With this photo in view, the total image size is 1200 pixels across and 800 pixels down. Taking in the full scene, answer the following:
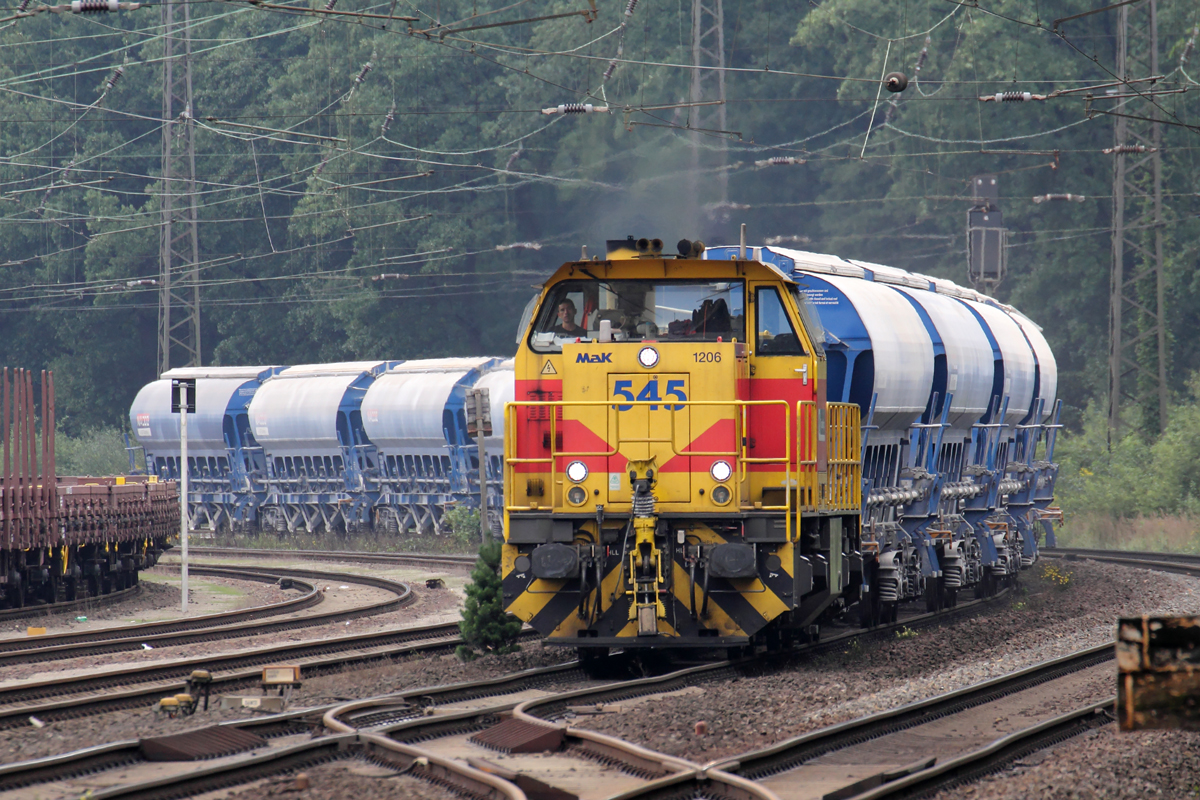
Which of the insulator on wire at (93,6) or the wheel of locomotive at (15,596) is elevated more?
the insulator on wire at (93,6)

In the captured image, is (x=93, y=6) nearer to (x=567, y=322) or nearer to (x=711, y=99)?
(x=567, y=322)

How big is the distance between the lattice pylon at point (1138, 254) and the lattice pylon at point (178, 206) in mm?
21833

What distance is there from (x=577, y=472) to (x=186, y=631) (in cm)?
785

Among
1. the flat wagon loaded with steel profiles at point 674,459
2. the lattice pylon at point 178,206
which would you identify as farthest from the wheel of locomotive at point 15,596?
the lattice pylon at point 178,206

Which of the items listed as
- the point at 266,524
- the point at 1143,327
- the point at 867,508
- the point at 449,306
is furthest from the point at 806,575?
the point at 449,306

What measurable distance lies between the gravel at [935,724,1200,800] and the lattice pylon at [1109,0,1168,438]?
805 inches

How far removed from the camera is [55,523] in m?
20.0

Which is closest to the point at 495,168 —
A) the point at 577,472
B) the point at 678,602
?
the point at 577,472

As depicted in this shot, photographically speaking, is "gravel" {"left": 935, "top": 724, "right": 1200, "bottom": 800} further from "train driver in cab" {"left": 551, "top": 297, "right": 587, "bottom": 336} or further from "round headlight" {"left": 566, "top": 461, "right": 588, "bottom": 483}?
"train driver in cab" {"left": 551, "top": 297, "right": 587, "bottom": 336}

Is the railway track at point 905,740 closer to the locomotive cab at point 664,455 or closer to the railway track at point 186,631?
the locomotive cab at point 664,455

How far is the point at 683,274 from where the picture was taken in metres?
12.4

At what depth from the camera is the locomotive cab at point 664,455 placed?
1167 cm

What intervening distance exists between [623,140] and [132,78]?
3302 centimetres

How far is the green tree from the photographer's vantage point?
1353cm
